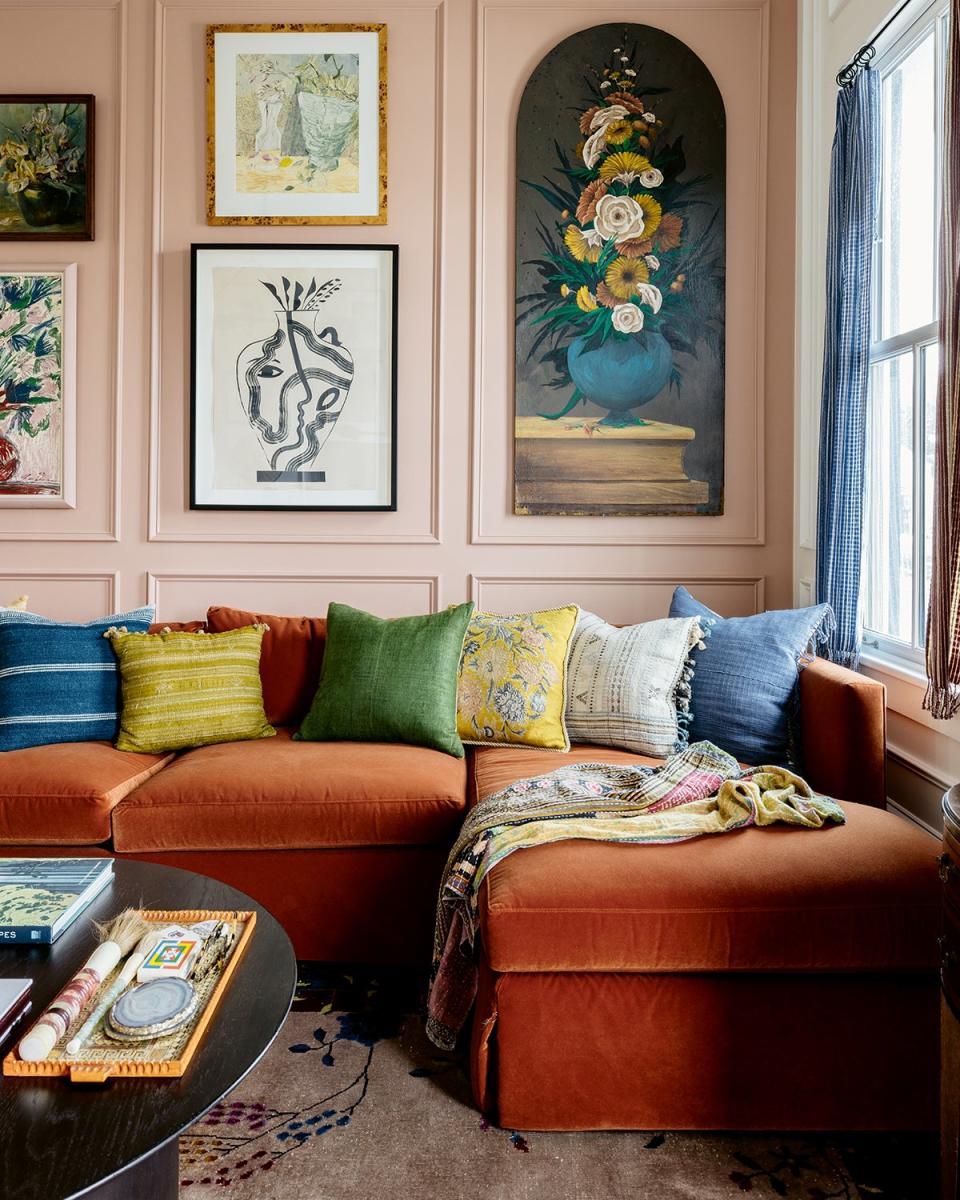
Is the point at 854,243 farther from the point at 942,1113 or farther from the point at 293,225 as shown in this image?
the point at 942,1113

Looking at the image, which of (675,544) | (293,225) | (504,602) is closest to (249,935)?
(504,602)

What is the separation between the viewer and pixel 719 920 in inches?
68.0

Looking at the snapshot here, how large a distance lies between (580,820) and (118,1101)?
1.09 m

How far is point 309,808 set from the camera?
2.33m

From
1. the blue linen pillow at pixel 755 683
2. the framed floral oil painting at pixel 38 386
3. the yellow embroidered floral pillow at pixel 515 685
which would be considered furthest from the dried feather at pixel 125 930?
the framed floral oil painting at pixel 38 386

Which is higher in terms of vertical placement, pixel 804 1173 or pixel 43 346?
pixel 43 346

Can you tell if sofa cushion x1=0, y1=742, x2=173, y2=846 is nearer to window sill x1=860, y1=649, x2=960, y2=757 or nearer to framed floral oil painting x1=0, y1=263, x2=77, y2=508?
framed floral oil painting x1=0, y1=263, x2=77, y2=508

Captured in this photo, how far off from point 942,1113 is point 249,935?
1077 millimetres

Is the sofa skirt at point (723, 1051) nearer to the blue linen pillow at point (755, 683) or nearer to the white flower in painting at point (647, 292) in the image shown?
the blue linen pillow at point (755, 683)

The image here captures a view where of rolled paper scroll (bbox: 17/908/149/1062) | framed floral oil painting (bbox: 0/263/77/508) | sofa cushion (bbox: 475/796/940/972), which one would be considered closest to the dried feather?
rolled paper scroll (bbox: 17/908/149/1062)

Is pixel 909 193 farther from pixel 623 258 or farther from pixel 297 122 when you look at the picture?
pixel 297 122

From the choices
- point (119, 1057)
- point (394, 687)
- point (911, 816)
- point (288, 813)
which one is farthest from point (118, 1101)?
point (911, 816)

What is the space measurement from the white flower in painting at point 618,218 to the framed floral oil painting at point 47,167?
1.81 meters

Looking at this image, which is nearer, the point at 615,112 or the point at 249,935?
the point at 249,935
